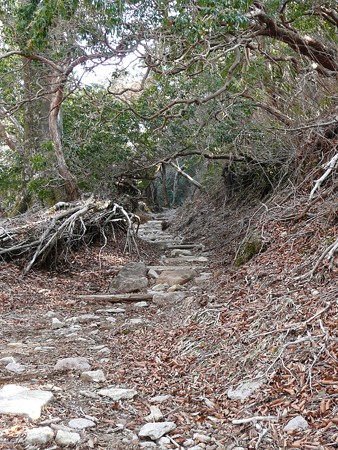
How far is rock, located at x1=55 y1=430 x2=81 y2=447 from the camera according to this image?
2602 millimetres

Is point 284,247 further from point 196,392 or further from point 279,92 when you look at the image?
point 279,92

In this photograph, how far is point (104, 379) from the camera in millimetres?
3736

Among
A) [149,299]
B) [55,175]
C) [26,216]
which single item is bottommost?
[149,299]

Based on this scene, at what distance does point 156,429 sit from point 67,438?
52 centimetres

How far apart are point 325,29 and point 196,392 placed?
24.7 ft

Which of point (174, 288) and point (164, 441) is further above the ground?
point (164, 441)

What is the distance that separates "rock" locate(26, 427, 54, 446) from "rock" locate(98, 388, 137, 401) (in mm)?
717

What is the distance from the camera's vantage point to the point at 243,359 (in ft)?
11.6

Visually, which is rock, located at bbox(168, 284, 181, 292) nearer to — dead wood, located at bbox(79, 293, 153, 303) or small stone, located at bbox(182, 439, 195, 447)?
dead wood, located at bbox(79, 293, 153, 303)

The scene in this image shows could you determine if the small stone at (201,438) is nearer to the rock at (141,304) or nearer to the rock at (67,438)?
the rock at (67,438)

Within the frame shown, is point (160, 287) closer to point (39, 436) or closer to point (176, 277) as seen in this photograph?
point (176, 277)

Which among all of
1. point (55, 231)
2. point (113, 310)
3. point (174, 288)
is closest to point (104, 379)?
point (113, 310)

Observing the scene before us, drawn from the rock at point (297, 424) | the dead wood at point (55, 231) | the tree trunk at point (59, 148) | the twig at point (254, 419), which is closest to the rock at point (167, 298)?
the dead wood at point (55, 231)

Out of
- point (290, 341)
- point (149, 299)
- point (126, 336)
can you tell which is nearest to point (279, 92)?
point (149, 299)
